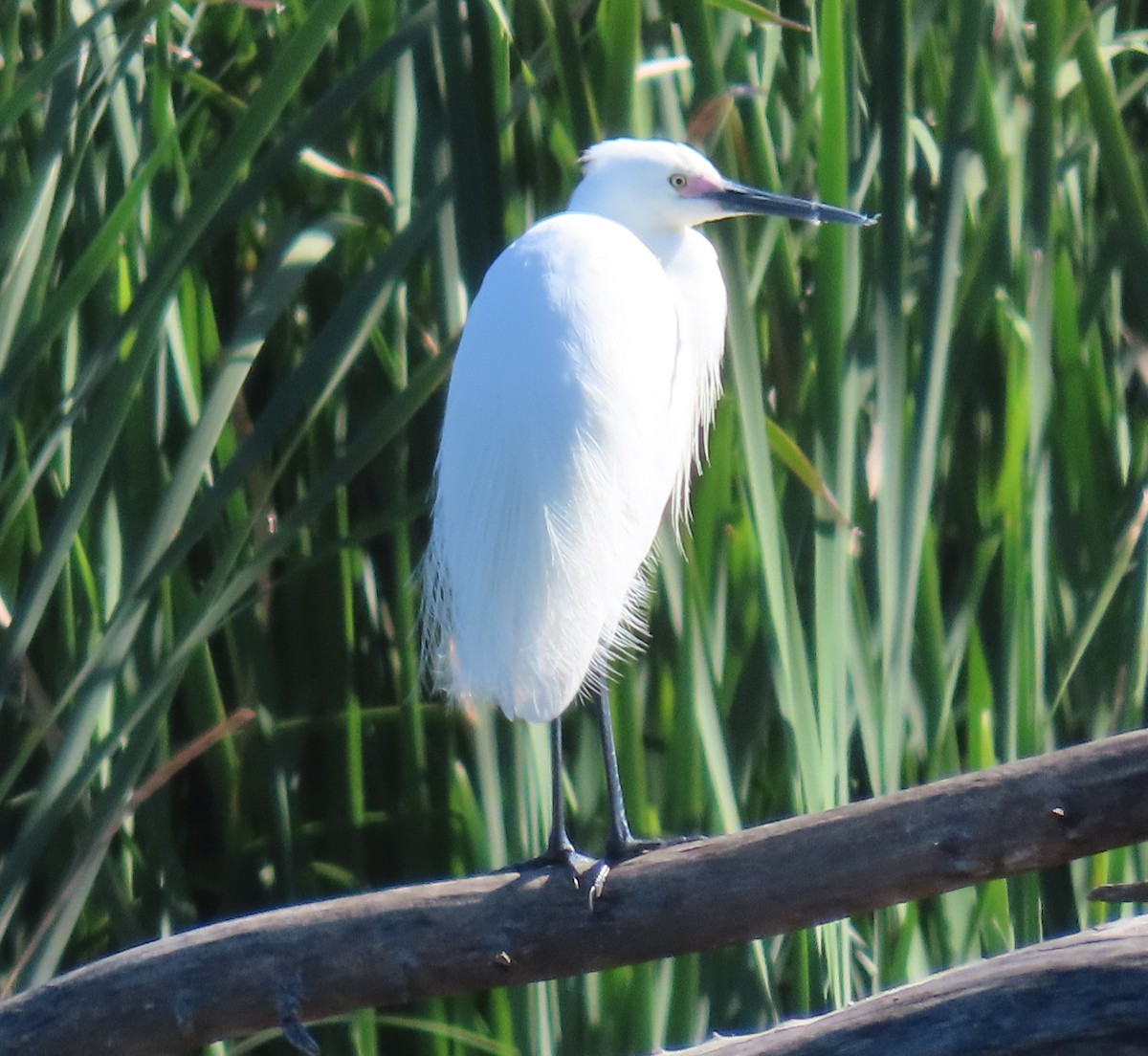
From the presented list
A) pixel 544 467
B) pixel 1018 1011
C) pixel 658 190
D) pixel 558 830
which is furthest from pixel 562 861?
pixel 658 190

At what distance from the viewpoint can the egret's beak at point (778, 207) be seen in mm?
832

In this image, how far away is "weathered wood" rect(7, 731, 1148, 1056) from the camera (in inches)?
23.8

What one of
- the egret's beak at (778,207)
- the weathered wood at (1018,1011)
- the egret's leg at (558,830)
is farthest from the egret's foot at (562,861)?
the egret's beak at (778,207)

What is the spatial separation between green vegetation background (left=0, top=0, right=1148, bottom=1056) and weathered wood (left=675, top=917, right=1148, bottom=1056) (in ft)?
0.76

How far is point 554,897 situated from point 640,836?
0.83ft

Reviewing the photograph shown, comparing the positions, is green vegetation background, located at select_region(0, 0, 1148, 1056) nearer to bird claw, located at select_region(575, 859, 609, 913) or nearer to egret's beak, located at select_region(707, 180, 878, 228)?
egret's beak, located at select_region(707, 180, 878, 228)

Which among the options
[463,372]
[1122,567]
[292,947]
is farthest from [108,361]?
[1122,567]

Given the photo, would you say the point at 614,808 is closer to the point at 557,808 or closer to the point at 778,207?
the point at 557,808

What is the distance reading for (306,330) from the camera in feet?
3.45

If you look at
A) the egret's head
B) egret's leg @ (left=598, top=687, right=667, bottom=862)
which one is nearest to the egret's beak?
the egret's head

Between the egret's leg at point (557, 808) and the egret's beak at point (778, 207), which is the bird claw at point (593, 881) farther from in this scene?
the egret's beak at point (778, 207)

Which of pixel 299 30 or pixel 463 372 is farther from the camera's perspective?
pixel 463 372

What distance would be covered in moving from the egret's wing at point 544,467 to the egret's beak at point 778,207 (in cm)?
8

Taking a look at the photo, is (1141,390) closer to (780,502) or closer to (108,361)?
(780,502)
